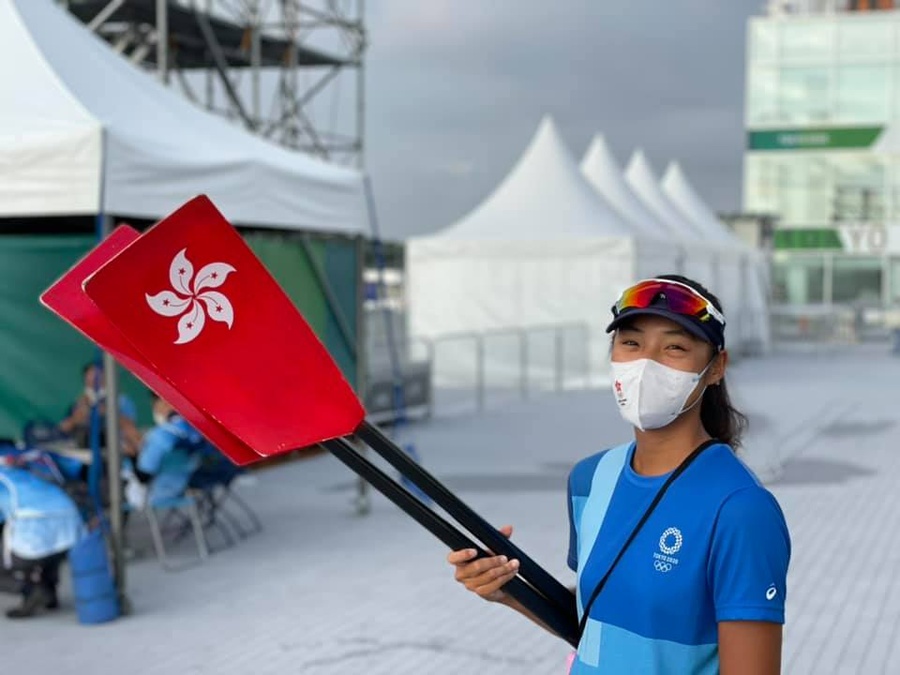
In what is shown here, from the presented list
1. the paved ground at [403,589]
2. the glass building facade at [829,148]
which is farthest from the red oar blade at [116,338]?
the glass building facade at [829,148]

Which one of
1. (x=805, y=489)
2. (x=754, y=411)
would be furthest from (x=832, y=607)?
(x=754, y=411)

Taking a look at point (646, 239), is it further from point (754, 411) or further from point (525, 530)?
point (525, 530)

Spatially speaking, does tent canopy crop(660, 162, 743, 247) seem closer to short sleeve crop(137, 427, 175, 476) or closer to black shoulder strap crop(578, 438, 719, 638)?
short sleeve crop(137, 427, 175, 476)

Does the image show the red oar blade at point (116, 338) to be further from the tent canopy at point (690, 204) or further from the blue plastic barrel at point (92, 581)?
the tent canopy at point (690, 204)

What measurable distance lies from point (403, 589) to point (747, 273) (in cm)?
2298

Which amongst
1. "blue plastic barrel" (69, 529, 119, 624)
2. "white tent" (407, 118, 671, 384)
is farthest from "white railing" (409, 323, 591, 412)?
"blue plastic barrel" (69, 529, 119, 624)

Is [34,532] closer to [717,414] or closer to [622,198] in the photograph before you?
[717,414]

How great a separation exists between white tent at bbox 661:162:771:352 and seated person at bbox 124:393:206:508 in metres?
22.1

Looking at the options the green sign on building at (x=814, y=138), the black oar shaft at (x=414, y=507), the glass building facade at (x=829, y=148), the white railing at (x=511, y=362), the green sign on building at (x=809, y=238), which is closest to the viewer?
the black oar shaft at (x=414, y=507)

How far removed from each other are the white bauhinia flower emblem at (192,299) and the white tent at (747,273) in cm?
2683

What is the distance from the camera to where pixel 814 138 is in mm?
41375

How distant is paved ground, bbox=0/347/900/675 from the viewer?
5754mm

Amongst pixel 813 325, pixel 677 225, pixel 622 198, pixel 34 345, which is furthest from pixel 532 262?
pixel 813 325

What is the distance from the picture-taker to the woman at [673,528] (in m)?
1.88
